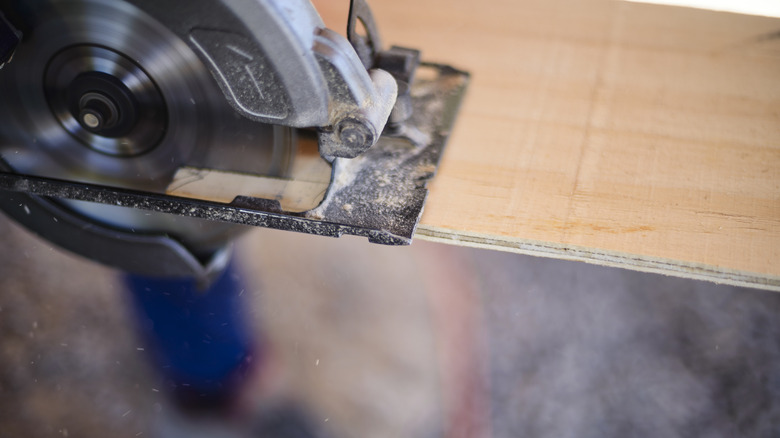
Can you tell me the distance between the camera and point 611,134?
133 centimetres

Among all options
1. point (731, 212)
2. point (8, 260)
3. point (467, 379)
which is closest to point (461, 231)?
point (731, 212)

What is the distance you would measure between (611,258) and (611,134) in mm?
331

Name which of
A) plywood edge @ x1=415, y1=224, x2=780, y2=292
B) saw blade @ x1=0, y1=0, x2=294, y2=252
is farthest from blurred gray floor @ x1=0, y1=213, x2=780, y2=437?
plywood edge @ x1=415, y1=224, x2=780, y2=292

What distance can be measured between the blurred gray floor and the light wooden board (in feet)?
2.60

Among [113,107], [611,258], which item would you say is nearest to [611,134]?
[611,258]

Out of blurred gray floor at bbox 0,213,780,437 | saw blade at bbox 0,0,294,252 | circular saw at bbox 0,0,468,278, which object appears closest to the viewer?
circular saw at bbox 0,0,468,278

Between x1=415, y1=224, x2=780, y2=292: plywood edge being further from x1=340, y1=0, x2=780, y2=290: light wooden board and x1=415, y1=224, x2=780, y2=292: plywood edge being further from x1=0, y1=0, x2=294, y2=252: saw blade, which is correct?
x1=0, y1=0, x2=294, y2=252: saw blade

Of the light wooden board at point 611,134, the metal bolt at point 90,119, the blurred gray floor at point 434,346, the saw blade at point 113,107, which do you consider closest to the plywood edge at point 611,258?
the light wooden board at point 611,134

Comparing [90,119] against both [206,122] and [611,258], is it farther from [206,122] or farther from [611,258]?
[611,258]

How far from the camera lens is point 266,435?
1696 mm

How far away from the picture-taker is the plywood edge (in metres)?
1.08

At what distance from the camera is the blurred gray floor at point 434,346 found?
1.77 m

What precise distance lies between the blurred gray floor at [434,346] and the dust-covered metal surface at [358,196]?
74 centimetres

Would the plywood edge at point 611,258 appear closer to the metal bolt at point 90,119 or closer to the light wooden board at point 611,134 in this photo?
the light wooden board at point 611,134
